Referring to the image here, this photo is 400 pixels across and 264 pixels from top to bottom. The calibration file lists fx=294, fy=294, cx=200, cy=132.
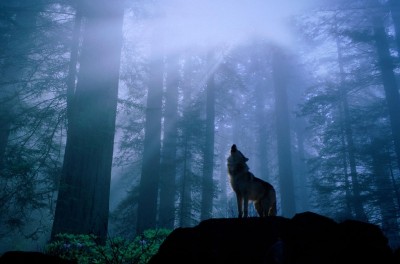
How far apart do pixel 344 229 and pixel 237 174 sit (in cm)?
217

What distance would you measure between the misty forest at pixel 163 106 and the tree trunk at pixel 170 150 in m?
0.08

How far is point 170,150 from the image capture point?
20.6 m

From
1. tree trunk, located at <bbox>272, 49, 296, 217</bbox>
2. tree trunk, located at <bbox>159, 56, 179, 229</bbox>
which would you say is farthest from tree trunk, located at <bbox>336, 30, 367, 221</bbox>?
tree trunk, located at <bbox>159, 56, 179, 229</bbox>

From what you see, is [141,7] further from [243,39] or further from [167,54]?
[243,39]

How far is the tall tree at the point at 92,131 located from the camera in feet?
23.8

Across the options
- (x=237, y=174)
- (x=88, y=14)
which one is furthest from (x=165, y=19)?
(x=237, y=174)

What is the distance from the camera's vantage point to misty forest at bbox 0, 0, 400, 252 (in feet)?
27.3

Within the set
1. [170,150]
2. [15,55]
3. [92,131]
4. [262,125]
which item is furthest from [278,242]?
[262,125]

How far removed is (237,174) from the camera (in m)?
5.82

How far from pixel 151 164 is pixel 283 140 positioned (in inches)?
489

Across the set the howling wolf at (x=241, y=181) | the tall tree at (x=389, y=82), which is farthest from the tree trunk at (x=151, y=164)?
the tall tree at (x=389, y=82)

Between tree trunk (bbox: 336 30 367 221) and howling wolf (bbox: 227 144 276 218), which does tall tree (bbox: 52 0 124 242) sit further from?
tree trunk (bbox: 336 30 367 221)

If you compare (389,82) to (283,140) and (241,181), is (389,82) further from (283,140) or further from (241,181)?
(241,181)

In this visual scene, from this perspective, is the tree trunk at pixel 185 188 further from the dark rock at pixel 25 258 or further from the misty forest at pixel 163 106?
the dark rock at pixel 25 258
